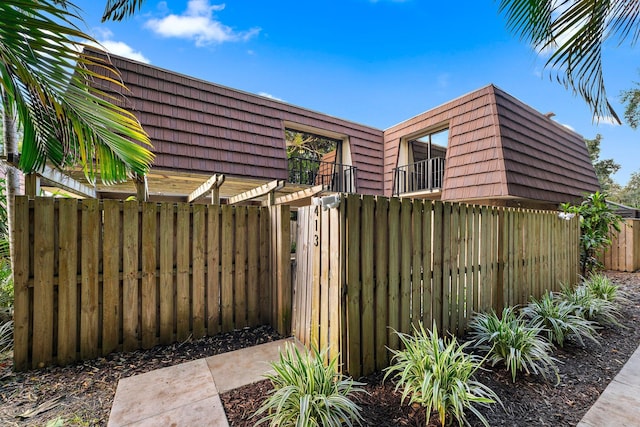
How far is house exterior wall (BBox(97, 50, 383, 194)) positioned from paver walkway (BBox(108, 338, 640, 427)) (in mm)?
4658

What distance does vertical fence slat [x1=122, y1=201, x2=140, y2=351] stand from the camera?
2.87 metres

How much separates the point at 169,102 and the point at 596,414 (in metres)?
8.11

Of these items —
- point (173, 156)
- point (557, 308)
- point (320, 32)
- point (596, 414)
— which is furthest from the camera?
point (320, 32)

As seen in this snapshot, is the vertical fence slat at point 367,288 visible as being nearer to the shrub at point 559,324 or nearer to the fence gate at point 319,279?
the fence gate at point 319,279

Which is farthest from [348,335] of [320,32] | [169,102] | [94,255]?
[320,32]

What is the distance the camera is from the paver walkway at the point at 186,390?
1.88m

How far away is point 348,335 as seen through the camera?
2.29m

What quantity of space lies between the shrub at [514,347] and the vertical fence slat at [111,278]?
366 centimetres

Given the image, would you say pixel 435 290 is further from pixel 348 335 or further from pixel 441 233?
pixel 348 335

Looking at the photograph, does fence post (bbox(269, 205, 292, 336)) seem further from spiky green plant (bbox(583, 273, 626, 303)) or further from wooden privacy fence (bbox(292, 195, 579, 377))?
spiky green plant (bbox(583, 273, 626, 303))

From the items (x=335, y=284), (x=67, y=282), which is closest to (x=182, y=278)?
(x=67, y=282)

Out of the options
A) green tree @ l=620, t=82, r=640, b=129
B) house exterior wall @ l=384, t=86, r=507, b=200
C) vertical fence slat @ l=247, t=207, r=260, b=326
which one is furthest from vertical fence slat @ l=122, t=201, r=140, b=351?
green tree @ l=620, t=82, r=640, b=129

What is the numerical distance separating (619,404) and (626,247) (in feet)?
26.2

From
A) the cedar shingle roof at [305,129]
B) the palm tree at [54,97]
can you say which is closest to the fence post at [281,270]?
the palm tree at [54,97]
